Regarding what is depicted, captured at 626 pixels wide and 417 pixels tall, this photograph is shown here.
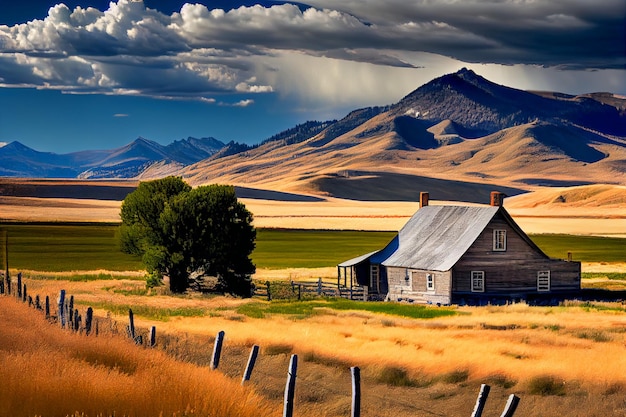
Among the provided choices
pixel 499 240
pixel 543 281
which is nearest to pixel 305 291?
pixel 499 240

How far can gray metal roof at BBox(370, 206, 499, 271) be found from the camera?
196 feet

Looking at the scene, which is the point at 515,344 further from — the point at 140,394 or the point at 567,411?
the point at 140,394

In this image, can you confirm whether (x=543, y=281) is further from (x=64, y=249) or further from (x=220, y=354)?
(x=64, y=249)

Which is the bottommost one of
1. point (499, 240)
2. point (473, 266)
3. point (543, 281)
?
point (543, 281)

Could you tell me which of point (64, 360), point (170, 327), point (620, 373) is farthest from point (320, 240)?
point (64, 360)

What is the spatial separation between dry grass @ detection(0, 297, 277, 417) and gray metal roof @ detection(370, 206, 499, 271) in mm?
44372

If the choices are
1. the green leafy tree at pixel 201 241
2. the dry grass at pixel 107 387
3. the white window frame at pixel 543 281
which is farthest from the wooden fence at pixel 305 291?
the dry grass at pixel 107 387

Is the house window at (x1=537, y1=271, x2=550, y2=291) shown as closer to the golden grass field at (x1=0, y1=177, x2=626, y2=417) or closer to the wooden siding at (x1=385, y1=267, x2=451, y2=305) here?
the wooden siding at (x1=385, y1=267, x2=451, y2=305)

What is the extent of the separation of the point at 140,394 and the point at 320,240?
105m

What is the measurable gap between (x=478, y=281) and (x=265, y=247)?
4746 cm

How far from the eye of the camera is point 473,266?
59469 millimetres

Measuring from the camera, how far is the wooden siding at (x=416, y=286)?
58031 millimetres

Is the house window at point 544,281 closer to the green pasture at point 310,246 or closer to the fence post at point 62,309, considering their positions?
the green pasture at point 310,246

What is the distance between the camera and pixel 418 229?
65812mm
